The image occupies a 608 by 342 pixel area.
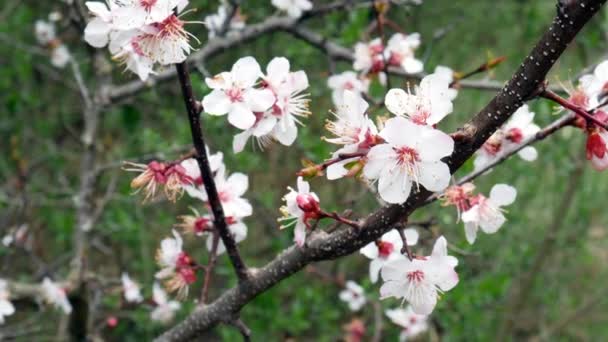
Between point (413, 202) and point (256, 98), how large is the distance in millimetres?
332

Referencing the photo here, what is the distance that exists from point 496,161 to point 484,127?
0.36m

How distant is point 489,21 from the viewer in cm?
448

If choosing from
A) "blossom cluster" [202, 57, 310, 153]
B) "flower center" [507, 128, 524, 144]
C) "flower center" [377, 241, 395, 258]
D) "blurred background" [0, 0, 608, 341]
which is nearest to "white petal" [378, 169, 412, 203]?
"blossom cluster" [202, 57, 310, 153]

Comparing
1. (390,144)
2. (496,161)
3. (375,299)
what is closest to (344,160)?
(390,144)

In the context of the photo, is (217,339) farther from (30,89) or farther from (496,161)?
(496,161)

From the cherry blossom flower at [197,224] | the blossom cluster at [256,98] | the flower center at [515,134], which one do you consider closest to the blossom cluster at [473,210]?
the flower center at [515,134]

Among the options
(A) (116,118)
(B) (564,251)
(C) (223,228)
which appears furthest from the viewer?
(B) (564,251)

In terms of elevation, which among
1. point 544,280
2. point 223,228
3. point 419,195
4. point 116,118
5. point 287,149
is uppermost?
point 419,195

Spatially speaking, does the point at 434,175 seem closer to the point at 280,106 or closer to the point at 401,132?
the point at 401,132

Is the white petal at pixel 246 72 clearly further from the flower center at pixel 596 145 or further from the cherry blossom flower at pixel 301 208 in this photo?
the flower center at pixel 596 145

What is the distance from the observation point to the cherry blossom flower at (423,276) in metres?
1.09

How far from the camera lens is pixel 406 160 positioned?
0.96m

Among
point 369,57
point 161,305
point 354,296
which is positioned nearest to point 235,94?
point 369,57

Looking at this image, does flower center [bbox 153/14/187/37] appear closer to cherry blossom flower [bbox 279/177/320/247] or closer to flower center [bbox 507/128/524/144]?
cherry blossom flower [bbox 279/177/320/247]
